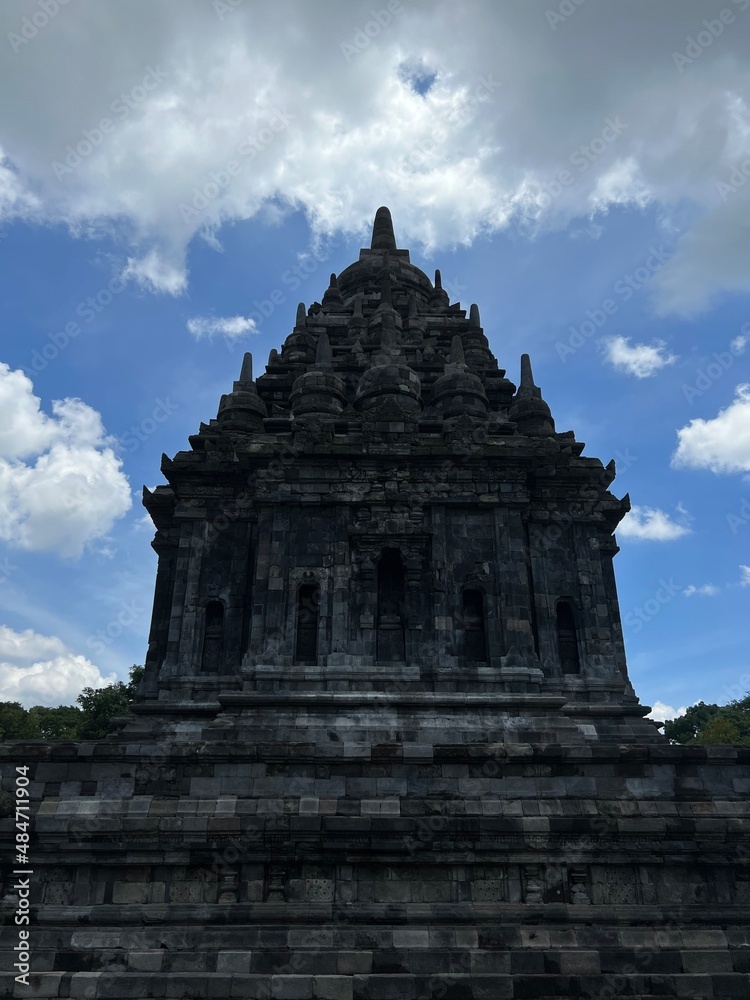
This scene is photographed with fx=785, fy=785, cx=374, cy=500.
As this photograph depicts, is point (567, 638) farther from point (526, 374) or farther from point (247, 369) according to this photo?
point (247, 369)

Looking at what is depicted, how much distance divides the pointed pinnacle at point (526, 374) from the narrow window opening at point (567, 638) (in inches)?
346

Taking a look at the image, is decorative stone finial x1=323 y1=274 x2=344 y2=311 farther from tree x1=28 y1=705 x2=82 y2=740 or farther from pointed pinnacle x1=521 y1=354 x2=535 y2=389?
tree x1=28 y1=705 x2=82 y2=740

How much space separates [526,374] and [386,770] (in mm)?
16737

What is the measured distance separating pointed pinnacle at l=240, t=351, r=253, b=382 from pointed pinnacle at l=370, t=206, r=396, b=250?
43.3 ft

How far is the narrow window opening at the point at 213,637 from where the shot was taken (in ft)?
68.5

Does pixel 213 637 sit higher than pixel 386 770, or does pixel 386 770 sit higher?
pixel 213 637

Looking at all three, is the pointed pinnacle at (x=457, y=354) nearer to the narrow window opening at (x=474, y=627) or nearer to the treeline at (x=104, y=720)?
the narrow window opening at (x=474, y=627)

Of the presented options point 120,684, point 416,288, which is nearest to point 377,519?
point 416,288

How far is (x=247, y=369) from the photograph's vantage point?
27.1 metres

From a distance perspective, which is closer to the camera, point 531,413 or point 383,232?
point 531,413

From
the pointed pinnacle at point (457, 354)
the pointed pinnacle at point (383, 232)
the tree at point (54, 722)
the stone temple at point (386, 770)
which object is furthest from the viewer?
the tree at point (54, 722)

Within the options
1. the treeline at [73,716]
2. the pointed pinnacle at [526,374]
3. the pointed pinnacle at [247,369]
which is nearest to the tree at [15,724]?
the treeline at [73,716]

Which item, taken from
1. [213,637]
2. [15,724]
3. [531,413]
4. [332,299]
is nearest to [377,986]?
[213,637]

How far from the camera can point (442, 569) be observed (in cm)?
1989
